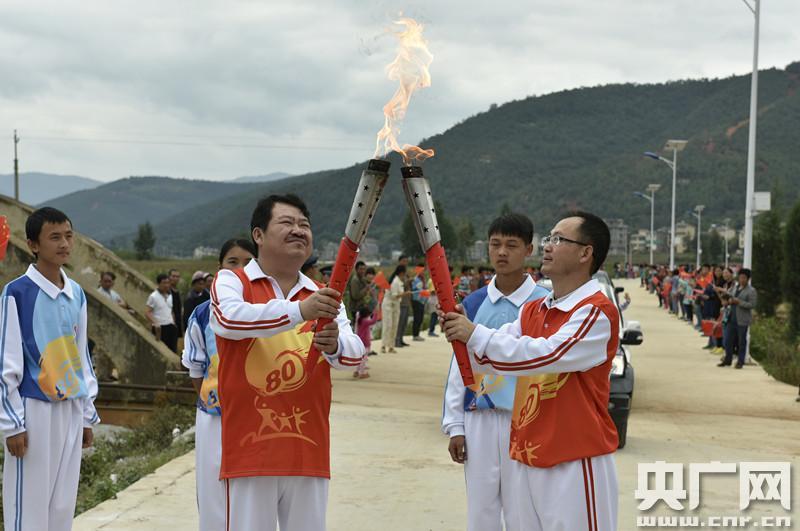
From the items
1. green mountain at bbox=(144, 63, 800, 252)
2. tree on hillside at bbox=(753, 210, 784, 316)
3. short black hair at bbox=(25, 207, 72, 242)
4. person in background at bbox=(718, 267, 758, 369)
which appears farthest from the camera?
green mountain at bbox=(144, 63, 800, 252)

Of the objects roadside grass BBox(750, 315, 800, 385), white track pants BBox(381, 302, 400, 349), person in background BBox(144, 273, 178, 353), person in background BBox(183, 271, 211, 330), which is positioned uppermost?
person in background BBox(183, 271, 211, 330)

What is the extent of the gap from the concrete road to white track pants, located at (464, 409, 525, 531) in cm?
221

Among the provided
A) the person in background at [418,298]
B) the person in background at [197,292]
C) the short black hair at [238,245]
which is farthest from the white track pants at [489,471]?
the person in background at [418,298]

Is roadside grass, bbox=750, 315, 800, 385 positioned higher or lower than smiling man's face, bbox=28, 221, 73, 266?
lower

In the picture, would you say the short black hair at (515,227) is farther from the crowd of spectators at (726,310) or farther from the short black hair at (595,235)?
the crowd of spectators at (726,310)

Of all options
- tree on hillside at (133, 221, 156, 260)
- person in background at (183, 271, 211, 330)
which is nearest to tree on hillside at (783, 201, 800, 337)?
person in background at (183, 271, 211, 330)

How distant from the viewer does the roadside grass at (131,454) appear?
7.86 m

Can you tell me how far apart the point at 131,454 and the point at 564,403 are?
7.65m

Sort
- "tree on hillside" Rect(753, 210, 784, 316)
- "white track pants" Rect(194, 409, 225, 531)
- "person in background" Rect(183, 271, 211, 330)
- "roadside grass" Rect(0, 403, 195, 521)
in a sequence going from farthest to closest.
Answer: "tree on hillside" Rect(753, 210, 784, 316), "person in background" Rect(183, 271, 211, 330), "roadside grass" Rect(0, 403, 195, 521), "white track pants" Rect(194, 409, 225, 531)

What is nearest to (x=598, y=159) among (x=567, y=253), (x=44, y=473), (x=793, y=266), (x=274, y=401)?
(x=793, y=266)

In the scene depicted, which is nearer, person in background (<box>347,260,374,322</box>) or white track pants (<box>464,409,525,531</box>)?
white track pants (<box>464,409,525,531</box>)

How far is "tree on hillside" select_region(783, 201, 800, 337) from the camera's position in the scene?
2400cm

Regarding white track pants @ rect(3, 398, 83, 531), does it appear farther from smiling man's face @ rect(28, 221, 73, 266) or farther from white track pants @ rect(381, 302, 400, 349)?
white track pants @ rect(381, 302, 400, 349)

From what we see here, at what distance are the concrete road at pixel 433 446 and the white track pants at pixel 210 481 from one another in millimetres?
2144
